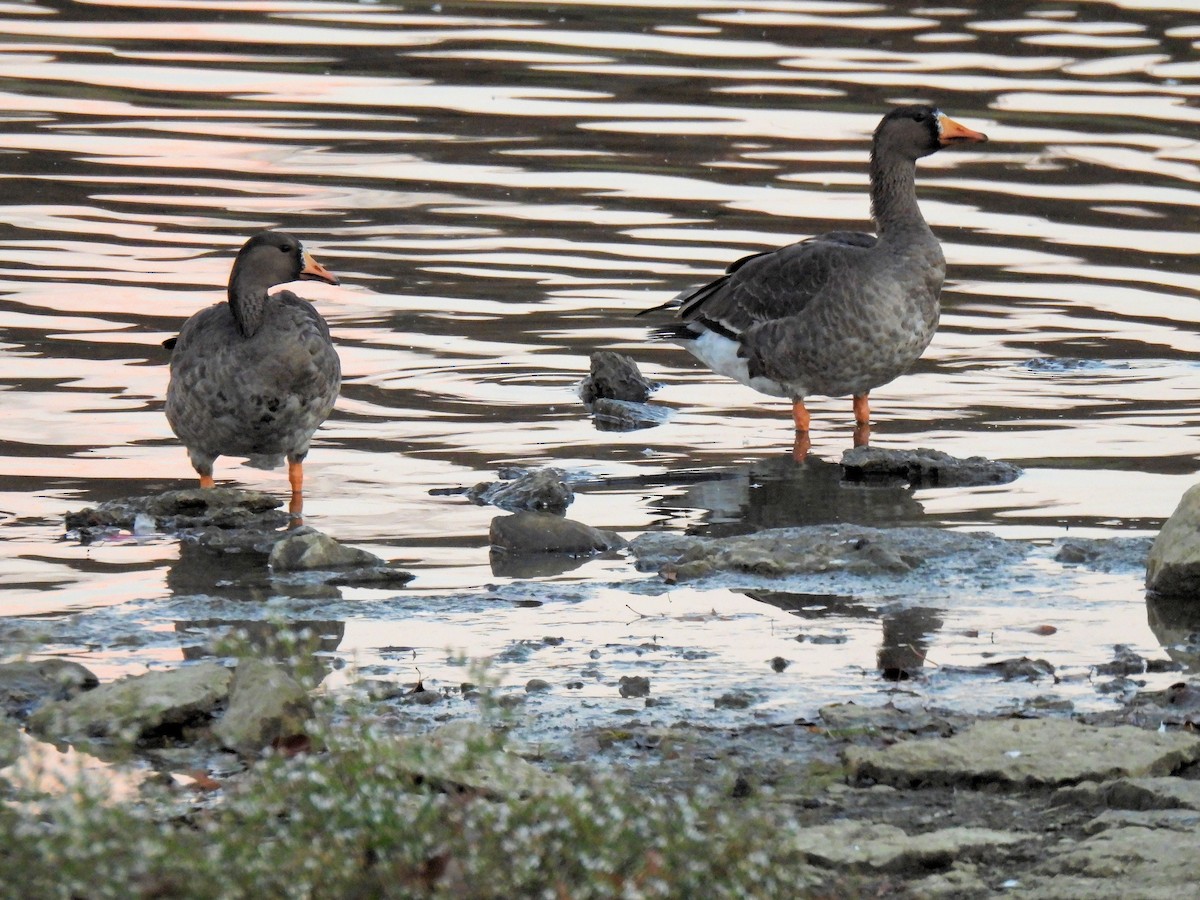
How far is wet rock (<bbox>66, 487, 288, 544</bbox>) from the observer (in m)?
9.90

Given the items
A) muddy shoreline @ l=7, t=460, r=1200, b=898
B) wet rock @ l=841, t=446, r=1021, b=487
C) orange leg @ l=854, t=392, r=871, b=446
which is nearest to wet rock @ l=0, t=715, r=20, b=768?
muddy shoreline @ l=7, t=460, r=1200, b=898

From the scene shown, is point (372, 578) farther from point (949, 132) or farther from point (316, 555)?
point (949, 132)

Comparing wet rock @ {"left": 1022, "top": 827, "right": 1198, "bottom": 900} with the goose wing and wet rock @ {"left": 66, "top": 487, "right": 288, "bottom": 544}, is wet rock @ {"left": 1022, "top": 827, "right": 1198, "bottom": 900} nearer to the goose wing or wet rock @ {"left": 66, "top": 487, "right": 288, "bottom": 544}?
wet rock @ {"left": 66, "top": 487, "right": 288, "bottom": 544}

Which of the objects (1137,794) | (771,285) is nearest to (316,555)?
(1137,794)

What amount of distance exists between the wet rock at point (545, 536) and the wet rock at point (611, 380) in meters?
3.44

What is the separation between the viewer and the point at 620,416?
12711 millimetres

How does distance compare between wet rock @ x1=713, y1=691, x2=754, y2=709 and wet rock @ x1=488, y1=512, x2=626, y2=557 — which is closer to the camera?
wet rock @ x1=713, y1=691, x2=754, y2=709

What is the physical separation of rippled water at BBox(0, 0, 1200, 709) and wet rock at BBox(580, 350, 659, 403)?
0.57 feet

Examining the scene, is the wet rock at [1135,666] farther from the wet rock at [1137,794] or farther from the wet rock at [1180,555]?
the wet rock at [1137,794]

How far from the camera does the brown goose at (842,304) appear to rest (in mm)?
12172

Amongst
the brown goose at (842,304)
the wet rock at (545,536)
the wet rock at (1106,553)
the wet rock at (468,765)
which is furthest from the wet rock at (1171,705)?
the brown goose at (842,304)

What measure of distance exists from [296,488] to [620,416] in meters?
2.70

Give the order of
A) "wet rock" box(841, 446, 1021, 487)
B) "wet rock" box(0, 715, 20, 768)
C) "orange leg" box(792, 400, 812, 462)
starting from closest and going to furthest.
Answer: "wet rock" box(0, 715, 20, 768) < "wet rock" box(841, 446, 1021, 487) < "orange leg" box(792, 400, 812, 462)

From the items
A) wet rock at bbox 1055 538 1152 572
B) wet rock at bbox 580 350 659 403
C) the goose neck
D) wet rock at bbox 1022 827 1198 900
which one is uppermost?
the goose neck
